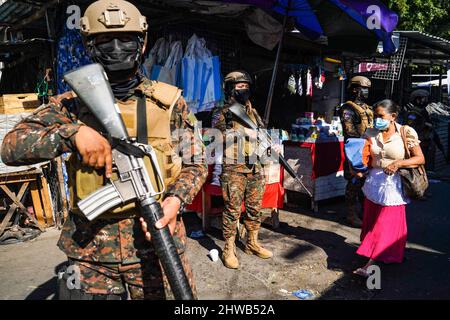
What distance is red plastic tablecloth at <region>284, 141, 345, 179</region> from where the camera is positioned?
5.57 meters

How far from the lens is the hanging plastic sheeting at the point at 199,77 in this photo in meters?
4.78

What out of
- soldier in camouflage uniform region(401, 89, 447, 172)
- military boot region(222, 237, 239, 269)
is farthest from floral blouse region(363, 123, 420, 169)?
soldier in camouflage uniform region(401, 89, 447, 172)

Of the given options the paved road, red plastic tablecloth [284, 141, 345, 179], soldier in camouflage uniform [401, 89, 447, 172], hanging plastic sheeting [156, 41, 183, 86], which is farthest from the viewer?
soldier in camouflage uniform [401, 89, 447, 172]

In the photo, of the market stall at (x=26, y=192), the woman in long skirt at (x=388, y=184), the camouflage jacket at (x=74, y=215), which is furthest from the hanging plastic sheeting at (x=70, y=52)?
the woman in long skirt at (x=388, y=184)

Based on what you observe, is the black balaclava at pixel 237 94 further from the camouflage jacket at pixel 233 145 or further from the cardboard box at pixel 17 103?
the cardboard box at pixel 17 103

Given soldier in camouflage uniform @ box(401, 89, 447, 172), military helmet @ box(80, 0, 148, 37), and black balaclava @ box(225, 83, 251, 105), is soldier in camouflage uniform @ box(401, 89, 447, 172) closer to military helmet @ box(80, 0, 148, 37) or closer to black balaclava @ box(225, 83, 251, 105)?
black balaclava @ box(225, 83, 251, 105)

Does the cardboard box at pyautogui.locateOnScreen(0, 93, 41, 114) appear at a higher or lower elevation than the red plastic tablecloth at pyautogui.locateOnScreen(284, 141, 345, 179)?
higher

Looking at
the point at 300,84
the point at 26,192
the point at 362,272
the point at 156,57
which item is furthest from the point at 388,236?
the point at 300,84

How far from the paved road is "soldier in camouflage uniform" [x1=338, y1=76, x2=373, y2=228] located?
0.91 feet

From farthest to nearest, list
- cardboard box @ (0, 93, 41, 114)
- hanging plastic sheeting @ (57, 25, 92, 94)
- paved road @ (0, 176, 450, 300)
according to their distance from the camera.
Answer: cardboard box @ (0, 93, 41, 114), hanging plastic sheeting @ (57, 25, 92, 94), paved road @ (0, 176, 450, 300)

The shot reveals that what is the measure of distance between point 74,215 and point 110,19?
881 millimetres

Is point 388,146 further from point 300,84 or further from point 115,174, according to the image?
point 300,84

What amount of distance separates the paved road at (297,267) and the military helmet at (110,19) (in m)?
2.48

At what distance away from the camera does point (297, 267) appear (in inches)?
153
